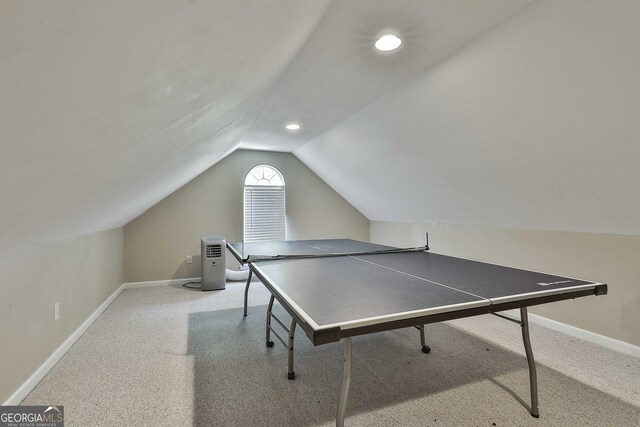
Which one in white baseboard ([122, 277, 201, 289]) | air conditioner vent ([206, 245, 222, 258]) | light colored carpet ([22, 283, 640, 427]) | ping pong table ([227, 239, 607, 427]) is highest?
ping pong table ([227, 239, 607, 427])

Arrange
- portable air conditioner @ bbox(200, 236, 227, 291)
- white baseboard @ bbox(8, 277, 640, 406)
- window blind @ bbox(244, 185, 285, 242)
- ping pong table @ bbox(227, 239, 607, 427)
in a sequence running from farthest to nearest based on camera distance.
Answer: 1. window blind @ bbox(244, 185, 285, 242)
2. portable air conditioner @ bbox(200, 236, 227, 291)
3. white baseboard @ bbox(8, 277, 640, 406)
4. ping pong table @ bbox(227, 239, 607, 427)

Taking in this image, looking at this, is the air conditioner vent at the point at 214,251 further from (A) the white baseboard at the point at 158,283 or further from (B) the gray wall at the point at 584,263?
(B) the gray wall at the point at 584,263

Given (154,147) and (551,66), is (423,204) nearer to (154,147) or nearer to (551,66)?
(551,66)

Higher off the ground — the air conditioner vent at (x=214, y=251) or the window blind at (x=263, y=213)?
the window blind at (x=263, y=213)

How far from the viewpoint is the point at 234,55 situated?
1.20 m

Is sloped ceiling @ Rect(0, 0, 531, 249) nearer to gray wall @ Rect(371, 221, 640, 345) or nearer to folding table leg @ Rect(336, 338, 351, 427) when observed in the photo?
folding table leg @ Rect(336, 338, 351, 427)

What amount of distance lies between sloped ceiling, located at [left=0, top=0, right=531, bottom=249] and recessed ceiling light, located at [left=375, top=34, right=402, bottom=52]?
0.18 ft

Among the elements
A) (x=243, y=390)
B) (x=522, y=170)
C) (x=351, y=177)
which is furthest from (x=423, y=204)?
(x=243, y=390)

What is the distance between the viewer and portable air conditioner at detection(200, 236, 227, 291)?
13.5 ft

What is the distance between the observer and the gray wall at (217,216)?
4.32 metres

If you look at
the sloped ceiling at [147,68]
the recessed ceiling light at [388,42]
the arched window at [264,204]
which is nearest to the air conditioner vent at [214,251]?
the arched window at [264,204]

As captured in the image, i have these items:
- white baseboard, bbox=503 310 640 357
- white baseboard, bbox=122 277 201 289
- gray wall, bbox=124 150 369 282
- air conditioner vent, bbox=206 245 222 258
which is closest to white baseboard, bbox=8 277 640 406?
white baseboard, bbox=503 310 640 357

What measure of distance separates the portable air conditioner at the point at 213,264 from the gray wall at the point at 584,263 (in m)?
3.33

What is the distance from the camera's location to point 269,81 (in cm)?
213
